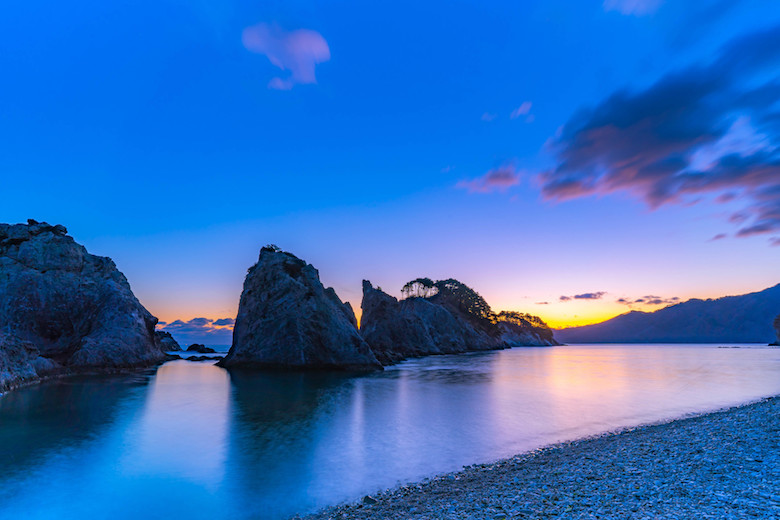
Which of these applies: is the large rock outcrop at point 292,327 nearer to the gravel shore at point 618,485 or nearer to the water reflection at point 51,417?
the water reflection at point 51,417

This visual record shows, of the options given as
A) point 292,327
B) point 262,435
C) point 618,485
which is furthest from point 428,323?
point 618,485

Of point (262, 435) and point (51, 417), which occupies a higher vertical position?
point (51, 417)

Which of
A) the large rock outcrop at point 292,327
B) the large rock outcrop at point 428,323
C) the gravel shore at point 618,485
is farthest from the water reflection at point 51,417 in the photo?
the large rock outcrop at point 428,323

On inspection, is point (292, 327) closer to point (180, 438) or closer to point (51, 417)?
point (51, 417)

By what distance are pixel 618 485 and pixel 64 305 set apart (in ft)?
160

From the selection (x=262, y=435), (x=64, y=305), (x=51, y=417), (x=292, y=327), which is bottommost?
(x=262, y=435)

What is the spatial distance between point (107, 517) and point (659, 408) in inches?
964

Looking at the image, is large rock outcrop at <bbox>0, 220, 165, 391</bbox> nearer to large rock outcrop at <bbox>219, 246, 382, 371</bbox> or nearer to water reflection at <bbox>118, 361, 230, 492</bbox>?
large rock outcrop at <bbox>219, 246, 382, 371</bbox>

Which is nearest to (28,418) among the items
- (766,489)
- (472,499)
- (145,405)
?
(145,405)

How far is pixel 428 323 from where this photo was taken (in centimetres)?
9594

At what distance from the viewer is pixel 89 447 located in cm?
1339

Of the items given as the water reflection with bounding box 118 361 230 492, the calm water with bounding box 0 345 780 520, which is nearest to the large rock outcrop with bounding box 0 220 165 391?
the calm water with bounding box 0 345 780 520

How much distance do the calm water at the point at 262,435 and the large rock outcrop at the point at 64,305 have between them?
8.92 meters

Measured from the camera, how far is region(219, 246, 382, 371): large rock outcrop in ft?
133
